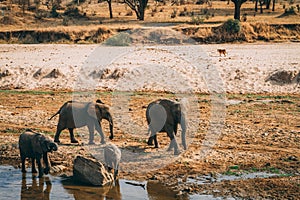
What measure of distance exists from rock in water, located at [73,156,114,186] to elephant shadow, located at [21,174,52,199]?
723mm

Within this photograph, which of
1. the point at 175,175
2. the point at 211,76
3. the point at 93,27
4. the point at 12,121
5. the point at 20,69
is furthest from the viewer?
the point at 93,27

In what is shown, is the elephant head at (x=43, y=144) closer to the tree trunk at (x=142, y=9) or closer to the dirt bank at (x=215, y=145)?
the dirt bank at (x=215, y=145)

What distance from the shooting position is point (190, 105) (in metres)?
21.5

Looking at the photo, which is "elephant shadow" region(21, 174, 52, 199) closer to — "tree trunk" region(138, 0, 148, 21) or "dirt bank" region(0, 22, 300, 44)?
"dirt bank" region(0, 22, 300, 44)

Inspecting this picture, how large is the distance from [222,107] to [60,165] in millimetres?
8223

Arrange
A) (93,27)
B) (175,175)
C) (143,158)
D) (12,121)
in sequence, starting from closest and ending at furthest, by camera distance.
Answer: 1. (175,175)
2. (143,158)
3. (12,121)
4. (93,27)

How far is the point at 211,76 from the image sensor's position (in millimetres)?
26297

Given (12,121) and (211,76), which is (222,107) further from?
(12,121)

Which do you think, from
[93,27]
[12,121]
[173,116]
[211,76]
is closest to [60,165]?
[173,116]

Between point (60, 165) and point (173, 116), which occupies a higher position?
point (173, 116)

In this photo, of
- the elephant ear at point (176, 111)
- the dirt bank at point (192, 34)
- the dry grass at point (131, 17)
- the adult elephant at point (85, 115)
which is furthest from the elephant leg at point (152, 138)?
the dry grass at point (131, 17)

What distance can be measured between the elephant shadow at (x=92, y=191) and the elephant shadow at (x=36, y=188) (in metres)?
0.39

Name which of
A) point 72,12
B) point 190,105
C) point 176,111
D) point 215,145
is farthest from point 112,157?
point 72,12

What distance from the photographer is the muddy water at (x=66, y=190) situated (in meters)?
13.1
